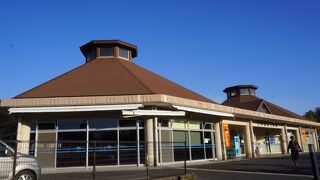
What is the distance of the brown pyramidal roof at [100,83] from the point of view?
63.5 ft

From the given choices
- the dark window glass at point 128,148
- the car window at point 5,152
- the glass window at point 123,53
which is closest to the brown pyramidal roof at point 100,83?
the glass window at point 123,53

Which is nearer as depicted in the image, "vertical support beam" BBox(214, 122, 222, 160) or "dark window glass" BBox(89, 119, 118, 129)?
"dark window glass" BBox(89, 119, 118, 129)

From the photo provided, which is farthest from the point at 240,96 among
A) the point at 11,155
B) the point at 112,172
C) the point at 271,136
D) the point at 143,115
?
the point at 11,155

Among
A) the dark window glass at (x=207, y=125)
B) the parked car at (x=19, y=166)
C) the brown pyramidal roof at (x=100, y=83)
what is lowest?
the parked car at (x=19, y=166)

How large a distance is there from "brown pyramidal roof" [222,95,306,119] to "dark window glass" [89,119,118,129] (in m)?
18.8

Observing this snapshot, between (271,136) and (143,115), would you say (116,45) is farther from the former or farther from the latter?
(271,136)

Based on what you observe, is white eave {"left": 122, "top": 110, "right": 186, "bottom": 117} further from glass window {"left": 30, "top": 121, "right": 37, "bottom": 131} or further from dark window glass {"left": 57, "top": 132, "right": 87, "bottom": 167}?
dark window glass {"left": 57, "top": 132, "right": 87, "bottom": 167}

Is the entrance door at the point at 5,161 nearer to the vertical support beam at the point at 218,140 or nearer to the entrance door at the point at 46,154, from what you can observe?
the entrance door at the point at 46,154

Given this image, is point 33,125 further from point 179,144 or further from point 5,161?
point 5,161

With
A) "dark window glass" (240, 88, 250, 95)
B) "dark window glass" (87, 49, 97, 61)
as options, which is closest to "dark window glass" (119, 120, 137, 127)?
"dark window glass" (87, 49, 97, 61)

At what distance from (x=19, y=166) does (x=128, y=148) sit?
5085 mm

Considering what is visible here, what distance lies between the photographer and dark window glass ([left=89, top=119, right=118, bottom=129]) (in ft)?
61.6

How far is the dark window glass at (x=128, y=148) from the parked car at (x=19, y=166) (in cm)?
271

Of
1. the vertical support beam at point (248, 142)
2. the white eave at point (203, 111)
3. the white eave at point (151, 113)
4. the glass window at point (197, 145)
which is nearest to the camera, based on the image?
the white eave at point (151, 113)
